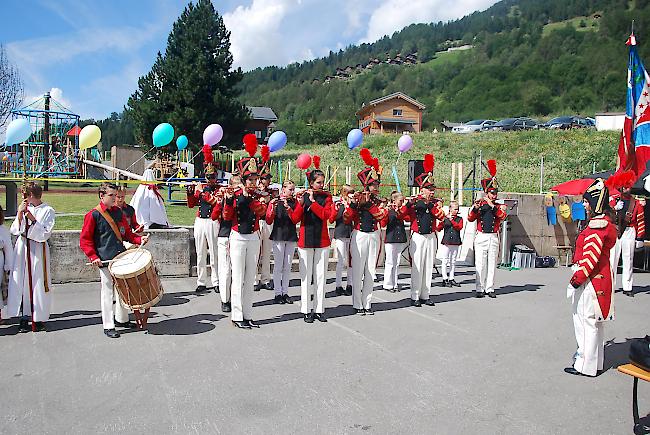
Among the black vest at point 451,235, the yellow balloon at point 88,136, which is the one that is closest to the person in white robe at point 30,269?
the black vest at point 451,235

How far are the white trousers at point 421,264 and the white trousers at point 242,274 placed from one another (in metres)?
3.01

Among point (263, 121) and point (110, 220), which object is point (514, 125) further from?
point (110, 220)

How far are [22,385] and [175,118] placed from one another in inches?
1076

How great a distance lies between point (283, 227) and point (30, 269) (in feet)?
13.1

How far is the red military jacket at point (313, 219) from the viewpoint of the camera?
25.3 feet

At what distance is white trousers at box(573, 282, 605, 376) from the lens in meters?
5.75

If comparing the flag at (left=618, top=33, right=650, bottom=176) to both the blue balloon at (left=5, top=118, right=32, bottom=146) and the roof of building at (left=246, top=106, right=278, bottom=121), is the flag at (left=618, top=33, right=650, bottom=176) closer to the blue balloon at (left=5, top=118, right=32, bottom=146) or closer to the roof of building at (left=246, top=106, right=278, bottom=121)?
the blue balloon at (left=5, top=118, right=32, bottom=146)

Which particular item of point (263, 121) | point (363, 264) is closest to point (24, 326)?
point (363, 264)

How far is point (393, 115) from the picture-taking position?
221 ft

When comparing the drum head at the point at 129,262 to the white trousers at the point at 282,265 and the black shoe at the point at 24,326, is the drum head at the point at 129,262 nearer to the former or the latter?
the black shoe at the point at 24,326

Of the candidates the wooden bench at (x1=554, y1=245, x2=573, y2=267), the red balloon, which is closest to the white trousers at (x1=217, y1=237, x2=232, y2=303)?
the red balloon

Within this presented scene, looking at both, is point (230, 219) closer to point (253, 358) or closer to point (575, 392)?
point (253, 358)

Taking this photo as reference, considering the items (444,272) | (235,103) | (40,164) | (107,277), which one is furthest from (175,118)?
(107,277)

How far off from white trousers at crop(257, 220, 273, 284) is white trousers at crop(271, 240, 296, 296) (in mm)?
571
